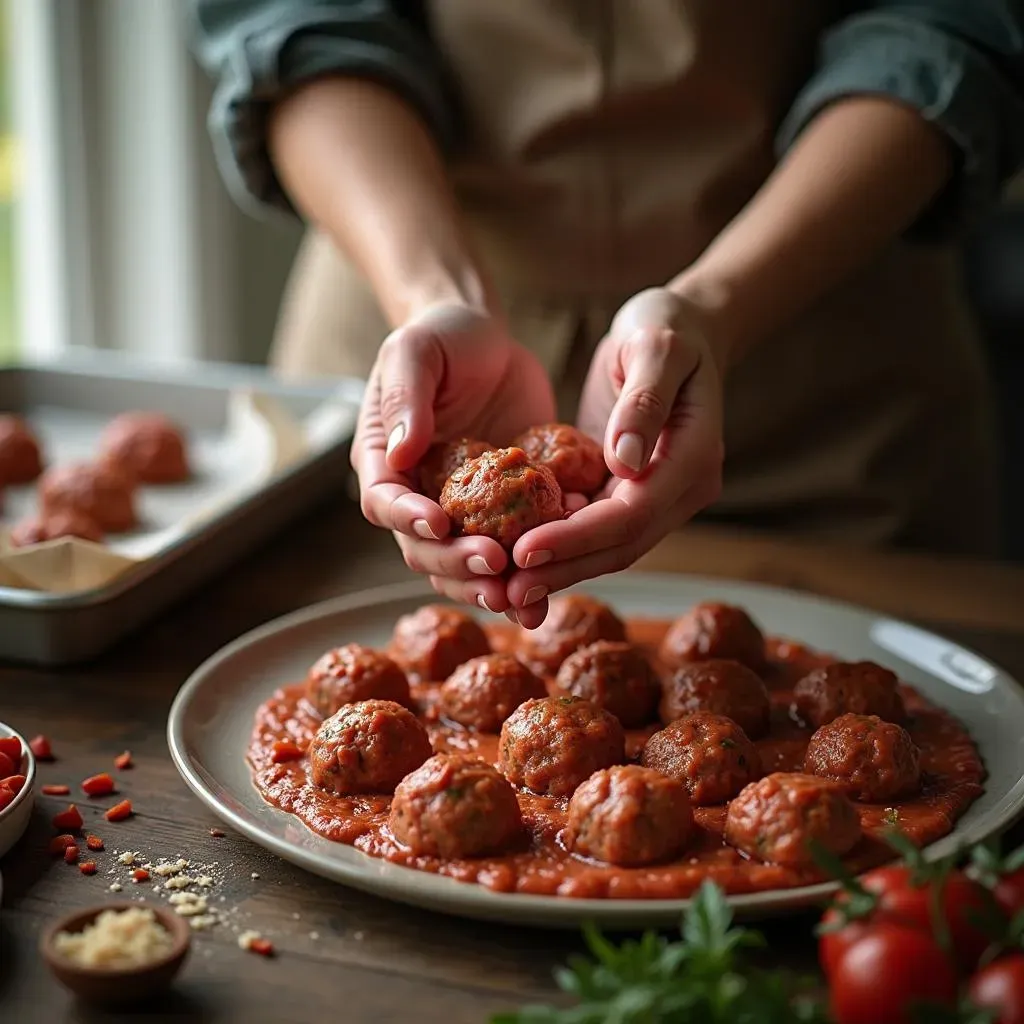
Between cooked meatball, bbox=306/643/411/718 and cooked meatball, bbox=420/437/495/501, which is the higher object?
cooked meatball, bbox=420/437/495/501

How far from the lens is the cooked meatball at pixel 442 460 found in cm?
201

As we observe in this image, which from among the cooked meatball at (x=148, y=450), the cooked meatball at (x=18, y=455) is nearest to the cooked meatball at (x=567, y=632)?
the cooked meatball at (x=148, y=450)

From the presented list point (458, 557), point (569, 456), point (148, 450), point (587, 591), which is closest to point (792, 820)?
point (458, 557)

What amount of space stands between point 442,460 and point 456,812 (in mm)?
571

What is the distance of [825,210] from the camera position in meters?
2.43

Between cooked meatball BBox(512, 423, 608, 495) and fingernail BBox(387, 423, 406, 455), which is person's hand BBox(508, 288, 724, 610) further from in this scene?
fingernail BBox(387, 423, 406, 455)

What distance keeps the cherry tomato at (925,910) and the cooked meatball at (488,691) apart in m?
0.73

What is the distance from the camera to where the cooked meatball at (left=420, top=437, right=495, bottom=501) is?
2.01 meters

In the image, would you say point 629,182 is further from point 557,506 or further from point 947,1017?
point 947,1017

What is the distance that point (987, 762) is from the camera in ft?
6.45

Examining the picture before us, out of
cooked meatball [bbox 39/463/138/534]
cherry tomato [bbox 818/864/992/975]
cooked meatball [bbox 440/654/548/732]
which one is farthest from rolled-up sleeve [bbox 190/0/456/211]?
cherry tomato [bbox 818/864/992/975]

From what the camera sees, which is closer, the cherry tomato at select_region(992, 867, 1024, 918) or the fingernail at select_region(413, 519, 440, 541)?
the cherry tomato at select_region(992, 867, 1024, 918)

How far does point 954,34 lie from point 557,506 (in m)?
1.29

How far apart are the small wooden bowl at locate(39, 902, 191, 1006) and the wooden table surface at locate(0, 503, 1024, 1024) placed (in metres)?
0.04
